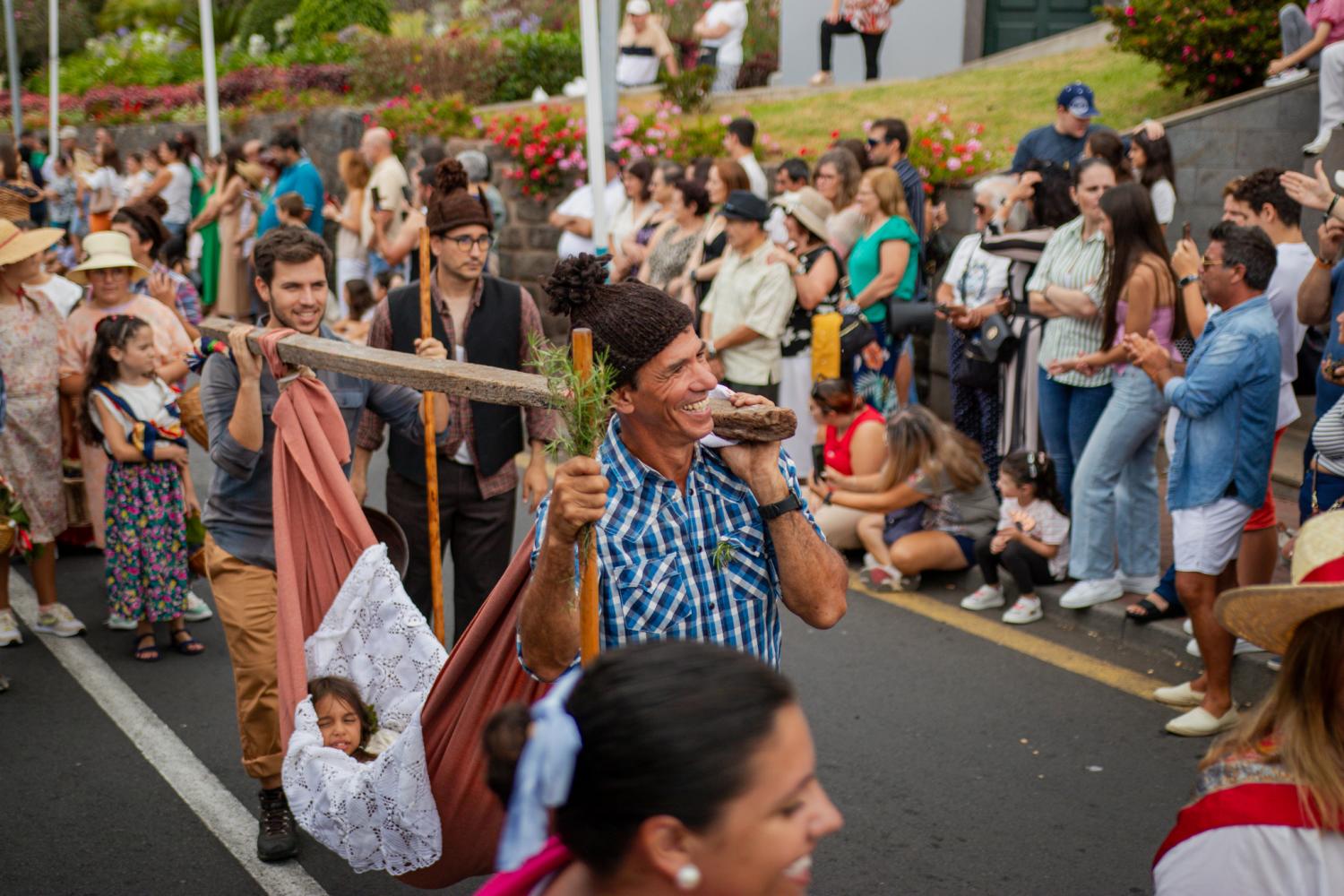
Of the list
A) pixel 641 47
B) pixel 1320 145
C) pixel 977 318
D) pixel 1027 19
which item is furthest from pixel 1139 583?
pixel 1027 19

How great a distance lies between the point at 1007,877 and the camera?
4.88 metres

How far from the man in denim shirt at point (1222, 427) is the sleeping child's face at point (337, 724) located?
3376 mm

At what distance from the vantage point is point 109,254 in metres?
8.02

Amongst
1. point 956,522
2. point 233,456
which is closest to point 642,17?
point 956,522

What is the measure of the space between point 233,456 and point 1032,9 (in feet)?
52.3

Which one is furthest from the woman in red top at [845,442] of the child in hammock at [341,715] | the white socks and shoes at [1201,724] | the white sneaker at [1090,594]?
the child in hammock at [341,715]

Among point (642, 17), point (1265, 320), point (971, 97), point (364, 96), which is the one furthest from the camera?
point (364, 96)

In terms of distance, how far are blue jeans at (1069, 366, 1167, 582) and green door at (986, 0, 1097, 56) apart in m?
12.4

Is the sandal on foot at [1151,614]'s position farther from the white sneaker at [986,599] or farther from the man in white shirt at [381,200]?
the man in white shirt at [381,200]

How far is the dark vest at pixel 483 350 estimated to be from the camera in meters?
5.77

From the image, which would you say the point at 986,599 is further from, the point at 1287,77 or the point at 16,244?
the point at 1287,77

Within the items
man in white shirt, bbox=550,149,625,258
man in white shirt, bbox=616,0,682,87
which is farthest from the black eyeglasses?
man in white shirt, bbox=616,0,682,87

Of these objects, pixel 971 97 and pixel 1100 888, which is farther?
pixel 971 97

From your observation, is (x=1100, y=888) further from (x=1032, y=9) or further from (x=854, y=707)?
(x=1032, y=9)
